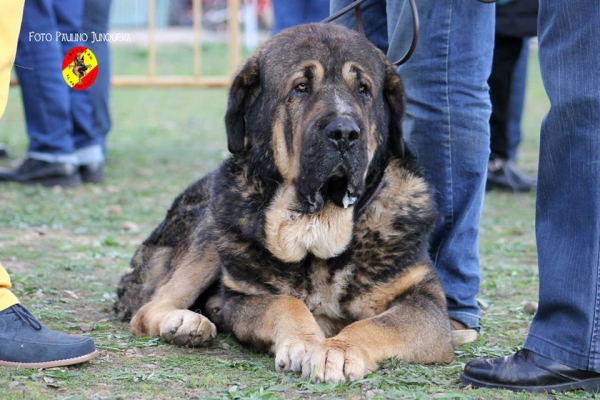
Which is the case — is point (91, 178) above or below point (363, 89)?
below

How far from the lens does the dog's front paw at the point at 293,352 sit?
3.02 metres

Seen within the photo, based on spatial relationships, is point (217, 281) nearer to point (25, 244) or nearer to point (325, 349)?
point (325, 349)

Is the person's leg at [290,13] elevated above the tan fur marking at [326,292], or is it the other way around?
the person's leg at [290,13]

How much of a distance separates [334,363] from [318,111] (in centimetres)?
105

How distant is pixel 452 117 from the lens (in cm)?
384

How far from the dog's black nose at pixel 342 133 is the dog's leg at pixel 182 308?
94 centimetres

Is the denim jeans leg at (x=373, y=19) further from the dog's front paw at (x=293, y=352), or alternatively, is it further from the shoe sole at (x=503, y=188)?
the shoe sole at (x=503, y=188)

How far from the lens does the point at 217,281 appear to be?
4.11 metres

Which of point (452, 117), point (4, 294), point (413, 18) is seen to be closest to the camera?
point (4, 294)

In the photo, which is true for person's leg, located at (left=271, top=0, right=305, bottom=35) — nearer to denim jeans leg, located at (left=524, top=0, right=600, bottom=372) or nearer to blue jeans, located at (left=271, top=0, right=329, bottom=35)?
Result: blue jeans, located at (left=271, top=0, right=329, bottom=35)

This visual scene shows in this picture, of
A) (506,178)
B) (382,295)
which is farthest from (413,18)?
(506,178)

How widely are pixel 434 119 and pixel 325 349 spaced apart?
4.51 ft

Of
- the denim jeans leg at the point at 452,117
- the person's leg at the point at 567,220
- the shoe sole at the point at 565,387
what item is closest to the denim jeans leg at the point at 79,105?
the denim jeans leg at the point at 452,117

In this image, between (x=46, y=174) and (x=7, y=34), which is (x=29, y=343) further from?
(x=46, y=174)
